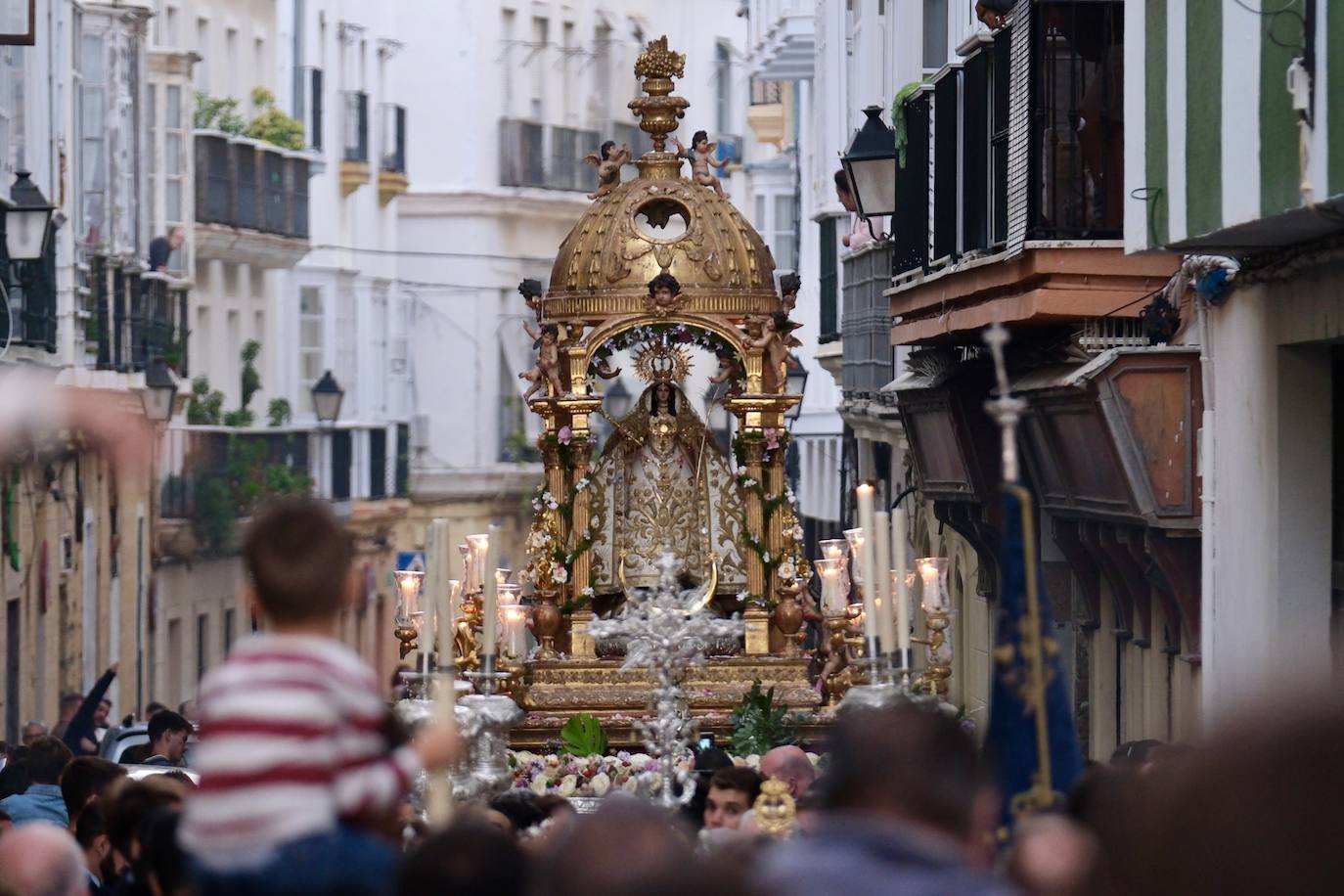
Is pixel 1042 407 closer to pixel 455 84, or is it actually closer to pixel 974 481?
pixel 974 481

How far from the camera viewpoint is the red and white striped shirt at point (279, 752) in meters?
5.26

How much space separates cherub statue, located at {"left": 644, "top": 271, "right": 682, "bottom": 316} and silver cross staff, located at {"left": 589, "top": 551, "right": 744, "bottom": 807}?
2.53 m

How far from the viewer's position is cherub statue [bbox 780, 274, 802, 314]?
51.8 ft

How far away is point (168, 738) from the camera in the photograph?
16.8 metres

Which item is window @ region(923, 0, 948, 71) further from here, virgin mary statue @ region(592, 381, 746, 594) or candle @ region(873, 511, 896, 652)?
candle @ region(873, 511, 896, 652)

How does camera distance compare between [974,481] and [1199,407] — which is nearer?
[1199,407]

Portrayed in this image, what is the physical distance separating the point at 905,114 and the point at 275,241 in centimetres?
2453

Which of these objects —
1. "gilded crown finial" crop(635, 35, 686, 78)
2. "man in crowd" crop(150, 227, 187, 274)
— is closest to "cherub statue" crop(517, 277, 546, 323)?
"gilded crown finial" crop(635, 35, 686, 78)

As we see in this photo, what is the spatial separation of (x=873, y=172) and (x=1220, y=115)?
6554mm

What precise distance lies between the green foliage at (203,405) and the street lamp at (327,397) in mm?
2279

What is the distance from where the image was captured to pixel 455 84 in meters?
52.8

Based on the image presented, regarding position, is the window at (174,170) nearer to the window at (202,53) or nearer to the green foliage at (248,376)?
the window at (202,53)

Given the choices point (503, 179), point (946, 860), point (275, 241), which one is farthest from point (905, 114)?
point (503, 179)

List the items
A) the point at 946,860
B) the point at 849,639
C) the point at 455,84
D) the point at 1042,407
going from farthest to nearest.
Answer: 1. the point at 455,84
2. the point at 1042,407
3. the point at 849,639
4. the point at 946,860
